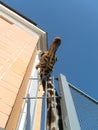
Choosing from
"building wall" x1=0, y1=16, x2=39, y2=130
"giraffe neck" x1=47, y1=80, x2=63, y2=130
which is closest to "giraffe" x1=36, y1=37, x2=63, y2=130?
"giraffe neck" x1=47, y1=80, x2=63, y2=130

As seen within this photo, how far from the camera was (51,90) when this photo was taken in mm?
2473

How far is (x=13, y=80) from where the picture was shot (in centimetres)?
304

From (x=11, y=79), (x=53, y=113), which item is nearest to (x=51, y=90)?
(x=53, y=113)

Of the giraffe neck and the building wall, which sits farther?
the building wall

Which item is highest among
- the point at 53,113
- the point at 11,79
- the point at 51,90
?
the point at 11,79

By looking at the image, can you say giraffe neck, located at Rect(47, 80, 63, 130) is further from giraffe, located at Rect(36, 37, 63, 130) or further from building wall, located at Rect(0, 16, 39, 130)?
building wall, located at Rect(0, 16, 39, 130)

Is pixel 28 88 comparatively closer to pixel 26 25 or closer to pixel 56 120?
pixel 56 120

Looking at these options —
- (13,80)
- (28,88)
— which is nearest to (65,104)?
(13,80)

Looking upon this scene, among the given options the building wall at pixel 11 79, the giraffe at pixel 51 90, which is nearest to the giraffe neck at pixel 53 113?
the giraffe at pixel 51 90

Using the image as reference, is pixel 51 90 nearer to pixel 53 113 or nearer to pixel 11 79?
pixel 53 113

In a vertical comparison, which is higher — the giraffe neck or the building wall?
the building wall

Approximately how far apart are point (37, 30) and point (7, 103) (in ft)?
14.9

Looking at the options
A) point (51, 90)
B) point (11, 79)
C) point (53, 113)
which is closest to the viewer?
point (53, 113)

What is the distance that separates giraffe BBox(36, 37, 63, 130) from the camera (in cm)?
197
